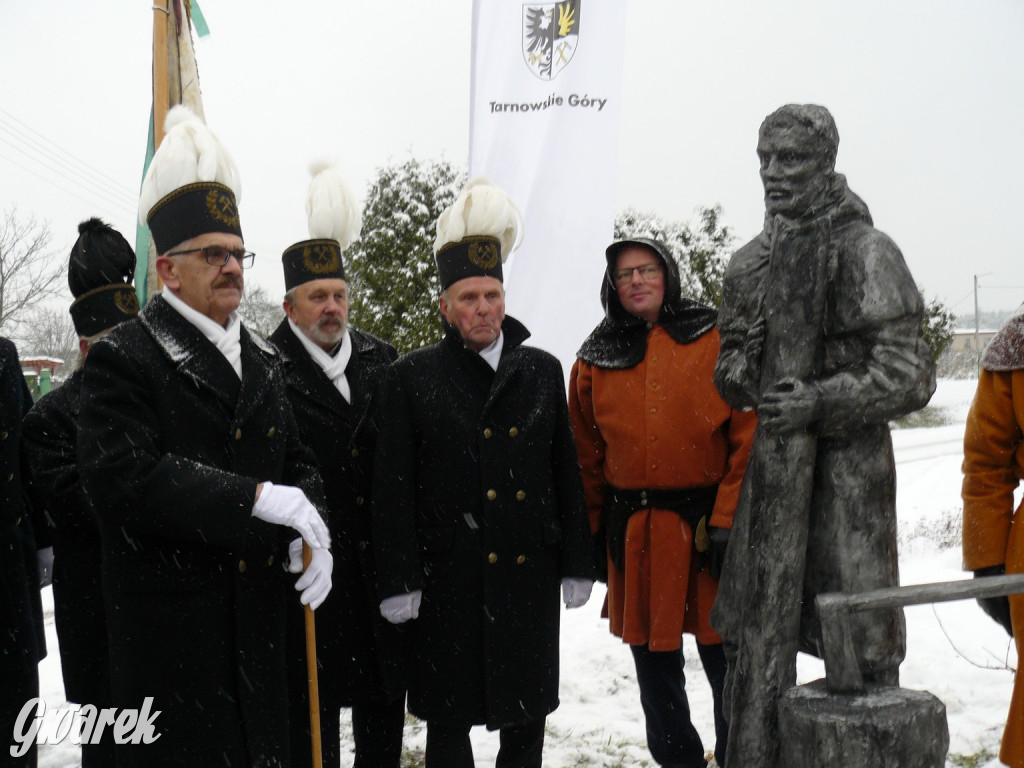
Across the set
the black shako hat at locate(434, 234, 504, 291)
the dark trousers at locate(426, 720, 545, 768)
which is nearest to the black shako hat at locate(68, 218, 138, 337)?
the black shako hat at locate(434, 234, 504, 291)

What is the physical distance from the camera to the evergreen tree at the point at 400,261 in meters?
10.4

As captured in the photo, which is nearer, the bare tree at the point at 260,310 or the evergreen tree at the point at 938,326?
the evergreen tree at the point at 938,326

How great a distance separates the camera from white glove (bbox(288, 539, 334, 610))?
2.94 m

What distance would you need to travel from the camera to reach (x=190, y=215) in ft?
9.56

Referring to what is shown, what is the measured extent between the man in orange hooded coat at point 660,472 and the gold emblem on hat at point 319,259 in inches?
43.1

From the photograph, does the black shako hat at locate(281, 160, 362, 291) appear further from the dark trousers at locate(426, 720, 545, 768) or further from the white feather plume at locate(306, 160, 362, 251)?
the dark trousers at locate(426, 720, 545, 768)

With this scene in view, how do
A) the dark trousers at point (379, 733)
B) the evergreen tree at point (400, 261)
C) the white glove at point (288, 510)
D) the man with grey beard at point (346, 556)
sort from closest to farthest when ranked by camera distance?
the white glove at point (288, 510)
the man with grey beard at point (346, 556)
the dark trousers at point (379, 733)
the evergreen tree at point (400, 261)

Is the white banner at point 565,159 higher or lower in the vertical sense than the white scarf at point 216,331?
higher

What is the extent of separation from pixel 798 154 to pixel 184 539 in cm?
187

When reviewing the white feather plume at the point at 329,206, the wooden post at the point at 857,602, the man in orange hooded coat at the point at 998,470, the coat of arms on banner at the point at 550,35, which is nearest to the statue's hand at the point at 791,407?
the wooden post at the point at 857,602

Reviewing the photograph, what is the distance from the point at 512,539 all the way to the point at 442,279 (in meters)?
0.98

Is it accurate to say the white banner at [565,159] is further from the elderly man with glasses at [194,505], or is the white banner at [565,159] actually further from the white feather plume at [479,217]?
the elderly man with glasses at [194,505]

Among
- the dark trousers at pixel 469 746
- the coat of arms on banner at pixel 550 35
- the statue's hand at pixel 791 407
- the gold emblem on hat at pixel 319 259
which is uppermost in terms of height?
the coat of arms on banner at pixel 550 35

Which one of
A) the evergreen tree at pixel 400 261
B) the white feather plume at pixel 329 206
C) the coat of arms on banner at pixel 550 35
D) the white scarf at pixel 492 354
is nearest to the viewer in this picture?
the white scarf at pixel 492 354
